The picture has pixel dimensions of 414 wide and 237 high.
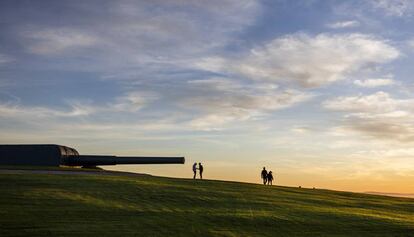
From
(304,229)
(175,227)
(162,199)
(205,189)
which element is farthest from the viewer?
(205,189)

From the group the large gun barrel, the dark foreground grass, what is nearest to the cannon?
the large gun barrel

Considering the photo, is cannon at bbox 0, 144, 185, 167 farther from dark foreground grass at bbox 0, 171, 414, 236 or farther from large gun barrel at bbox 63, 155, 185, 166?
dark foreground grass at bbox 0, 171, 414, 236

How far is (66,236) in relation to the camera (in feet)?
70.7

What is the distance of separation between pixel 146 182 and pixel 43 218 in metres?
13.9

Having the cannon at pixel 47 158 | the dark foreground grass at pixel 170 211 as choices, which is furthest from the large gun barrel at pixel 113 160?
the dark foreground grass at pixel 170 211

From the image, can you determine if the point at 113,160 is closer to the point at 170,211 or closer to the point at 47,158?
the point at 47,158

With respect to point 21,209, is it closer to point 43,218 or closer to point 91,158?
point 43,218

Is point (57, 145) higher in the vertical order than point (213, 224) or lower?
higher

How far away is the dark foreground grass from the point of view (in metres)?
23.4

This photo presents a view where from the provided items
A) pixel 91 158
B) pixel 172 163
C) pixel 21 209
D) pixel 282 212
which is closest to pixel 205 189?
pixel 282 212

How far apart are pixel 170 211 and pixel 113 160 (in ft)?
97.3

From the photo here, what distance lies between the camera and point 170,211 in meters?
27.2

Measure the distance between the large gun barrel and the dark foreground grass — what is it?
52.3 feet

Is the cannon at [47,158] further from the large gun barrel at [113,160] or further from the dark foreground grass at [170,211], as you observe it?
the dark foreground grass at [170,211]
